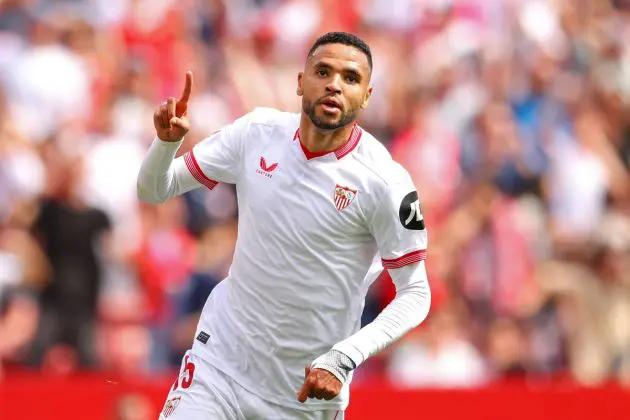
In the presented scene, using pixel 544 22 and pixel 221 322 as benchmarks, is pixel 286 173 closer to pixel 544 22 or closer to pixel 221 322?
pixel 221 322

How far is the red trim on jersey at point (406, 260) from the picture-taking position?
24.7ft

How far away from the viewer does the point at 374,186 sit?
7582 mm

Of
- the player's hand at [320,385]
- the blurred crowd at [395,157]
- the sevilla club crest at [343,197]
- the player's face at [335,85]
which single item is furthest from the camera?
the blurred crowd at [395,157]

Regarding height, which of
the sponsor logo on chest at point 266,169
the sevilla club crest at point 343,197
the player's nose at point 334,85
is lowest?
the sevilla club crest at point 343,197

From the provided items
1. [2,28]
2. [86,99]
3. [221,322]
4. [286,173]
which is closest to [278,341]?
[221,322]

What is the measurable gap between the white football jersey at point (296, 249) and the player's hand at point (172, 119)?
38 cm

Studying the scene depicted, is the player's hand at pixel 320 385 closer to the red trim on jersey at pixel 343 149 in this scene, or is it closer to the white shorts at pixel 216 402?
the white shorts at pixel 216 402

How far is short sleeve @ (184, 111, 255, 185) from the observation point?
791 centimetres

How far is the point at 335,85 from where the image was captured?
7.48 m

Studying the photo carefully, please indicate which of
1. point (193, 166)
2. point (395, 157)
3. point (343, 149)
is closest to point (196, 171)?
point (193, 166)

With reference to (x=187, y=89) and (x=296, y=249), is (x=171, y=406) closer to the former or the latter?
(x=296, y=249)

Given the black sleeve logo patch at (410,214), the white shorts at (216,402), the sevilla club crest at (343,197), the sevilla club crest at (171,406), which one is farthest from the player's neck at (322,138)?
the sevilla club crest at (171,406)

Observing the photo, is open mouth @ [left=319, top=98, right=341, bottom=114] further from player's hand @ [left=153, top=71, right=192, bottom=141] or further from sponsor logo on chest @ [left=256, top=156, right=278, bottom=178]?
player's hand @ [left=153, top=71, right=192, bottom=141]

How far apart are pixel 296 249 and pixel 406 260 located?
1.80ft
